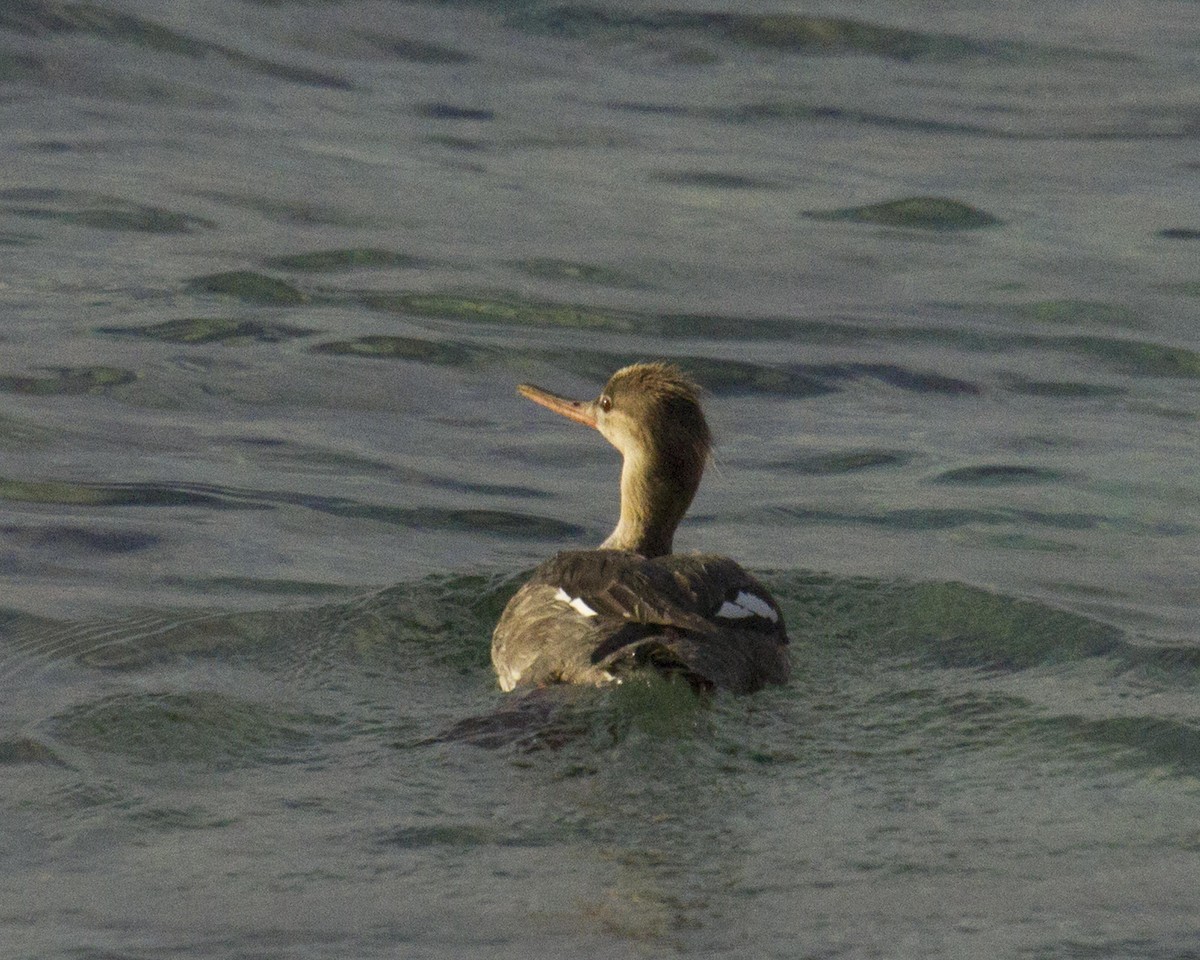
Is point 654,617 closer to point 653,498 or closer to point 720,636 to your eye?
point 720,636

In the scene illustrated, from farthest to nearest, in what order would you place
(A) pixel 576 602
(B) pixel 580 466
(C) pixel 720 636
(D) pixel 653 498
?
(B) pixel 580 466
(D) pixel 653 498
(A) pixel 576 602
(C) pixel 720 636

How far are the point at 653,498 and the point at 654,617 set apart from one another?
4.56 feet

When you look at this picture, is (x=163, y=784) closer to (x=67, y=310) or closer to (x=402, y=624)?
(x=402, y=624)

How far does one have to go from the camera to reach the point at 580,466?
9852 mm

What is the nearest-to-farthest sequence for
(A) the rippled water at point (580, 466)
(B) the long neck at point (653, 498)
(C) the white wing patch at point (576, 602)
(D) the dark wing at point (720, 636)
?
(A) the rippled water at point (580, 466)
(D) the dark wing at point (720, 636)
(C) the white wing patch at point (576, 602)
(B) the long neck at point (653, 498)

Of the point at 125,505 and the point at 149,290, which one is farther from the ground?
the point at 149,290

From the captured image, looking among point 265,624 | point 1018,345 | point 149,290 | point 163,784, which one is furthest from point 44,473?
point 1018,345

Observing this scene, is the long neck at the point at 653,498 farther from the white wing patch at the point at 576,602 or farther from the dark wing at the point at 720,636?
the white wing patch at the point at 576,602

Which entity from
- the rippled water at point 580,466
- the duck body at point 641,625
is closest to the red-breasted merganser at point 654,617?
the duck body at point 641,625

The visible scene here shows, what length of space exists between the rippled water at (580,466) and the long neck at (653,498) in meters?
0.49

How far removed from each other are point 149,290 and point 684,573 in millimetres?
5429

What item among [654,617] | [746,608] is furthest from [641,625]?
[746,608]

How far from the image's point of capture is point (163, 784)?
228 inches

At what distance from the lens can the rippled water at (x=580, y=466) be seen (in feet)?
17.2
